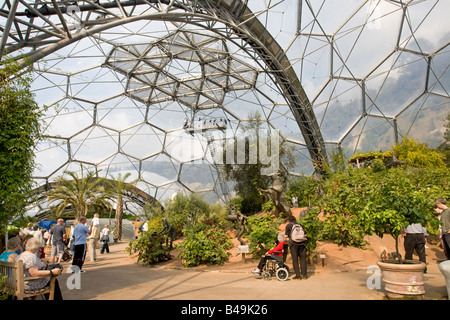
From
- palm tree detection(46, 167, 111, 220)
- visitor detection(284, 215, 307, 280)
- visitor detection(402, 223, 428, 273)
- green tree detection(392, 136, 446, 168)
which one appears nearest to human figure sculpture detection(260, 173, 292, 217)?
visitor detection(284, 215, 307, 280)

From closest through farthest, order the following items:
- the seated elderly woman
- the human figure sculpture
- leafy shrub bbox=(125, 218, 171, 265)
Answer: the seated elderly woman < leafy shrub bbox=(125, 218, 171, 265) < the human figure sculpture

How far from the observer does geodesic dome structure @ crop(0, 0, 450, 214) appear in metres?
18.1

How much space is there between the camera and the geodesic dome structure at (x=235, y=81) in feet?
59.3

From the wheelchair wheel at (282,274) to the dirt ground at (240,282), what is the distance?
12 cm

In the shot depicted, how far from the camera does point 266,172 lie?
24031 mm

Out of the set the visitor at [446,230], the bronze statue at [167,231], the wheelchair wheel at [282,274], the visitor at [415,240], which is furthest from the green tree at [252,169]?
the visitor at [446,230]

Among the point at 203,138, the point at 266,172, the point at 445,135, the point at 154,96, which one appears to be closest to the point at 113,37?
the point at 154,96

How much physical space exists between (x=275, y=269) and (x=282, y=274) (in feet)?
1.27

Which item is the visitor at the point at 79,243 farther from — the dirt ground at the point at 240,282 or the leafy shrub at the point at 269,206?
the leafy shrub at the point at 269,206

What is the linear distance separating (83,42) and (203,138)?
16008 millimetres

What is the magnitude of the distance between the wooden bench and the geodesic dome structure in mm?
7821

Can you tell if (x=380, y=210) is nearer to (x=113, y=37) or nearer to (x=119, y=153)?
(x=113, y=37)

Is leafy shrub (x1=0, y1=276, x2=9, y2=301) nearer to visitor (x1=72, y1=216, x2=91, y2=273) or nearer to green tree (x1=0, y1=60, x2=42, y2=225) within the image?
green tree (x1=0, y1=60, x2=42, y2=225)

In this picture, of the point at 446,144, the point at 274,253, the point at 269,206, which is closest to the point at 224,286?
the point at 274,253
